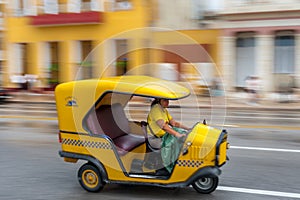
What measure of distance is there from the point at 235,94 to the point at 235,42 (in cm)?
295

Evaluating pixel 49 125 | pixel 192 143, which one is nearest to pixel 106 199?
pixel 192 143

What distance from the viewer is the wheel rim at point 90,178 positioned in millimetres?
7457

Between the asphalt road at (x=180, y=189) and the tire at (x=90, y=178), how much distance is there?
11 cm

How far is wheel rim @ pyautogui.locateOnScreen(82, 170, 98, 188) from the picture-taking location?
746 centimetres

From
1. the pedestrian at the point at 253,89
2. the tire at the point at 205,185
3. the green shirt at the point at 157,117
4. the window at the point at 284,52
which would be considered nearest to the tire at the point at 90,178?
the green shirt at the point at 157,117

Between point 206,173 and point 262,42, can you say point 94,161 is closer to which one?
point 206,173

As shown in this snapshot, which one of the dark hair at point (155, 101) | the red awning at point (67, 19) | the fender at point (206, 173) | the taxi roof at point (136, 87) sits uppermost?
→ the red awning at point (67, 19)

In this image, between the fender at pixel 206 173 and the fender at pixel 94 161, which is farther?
the fender at pixel 94 161

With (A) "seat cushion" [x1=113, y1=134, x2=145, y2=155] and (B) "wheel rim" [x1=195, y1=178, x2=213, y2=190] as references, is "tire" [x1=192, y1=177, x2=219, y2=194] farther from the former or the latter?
(A) "seat cushion" [x1=113, y1=134, x2=145, y2=155]

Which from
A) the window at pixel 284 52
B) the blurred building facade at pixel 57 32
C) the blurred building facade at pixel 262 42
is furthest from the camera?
the blurred building facade at pixel 57 32

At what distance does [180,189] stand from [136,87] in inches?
69.7

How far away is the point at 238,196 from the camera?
7.28 metres

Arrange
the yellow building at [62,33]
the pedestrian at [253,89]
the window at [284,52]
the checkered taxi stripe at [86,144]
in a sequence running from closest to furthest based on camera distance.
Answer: the checkered taxi stripe at [86,144]
the pedestrian at [253,89]
the window at [284,52]
the yellow building at [62,33]

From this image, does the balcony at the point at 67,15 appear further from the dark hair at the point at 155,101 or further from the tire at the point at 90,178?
the dark hair at the point at 155,101
